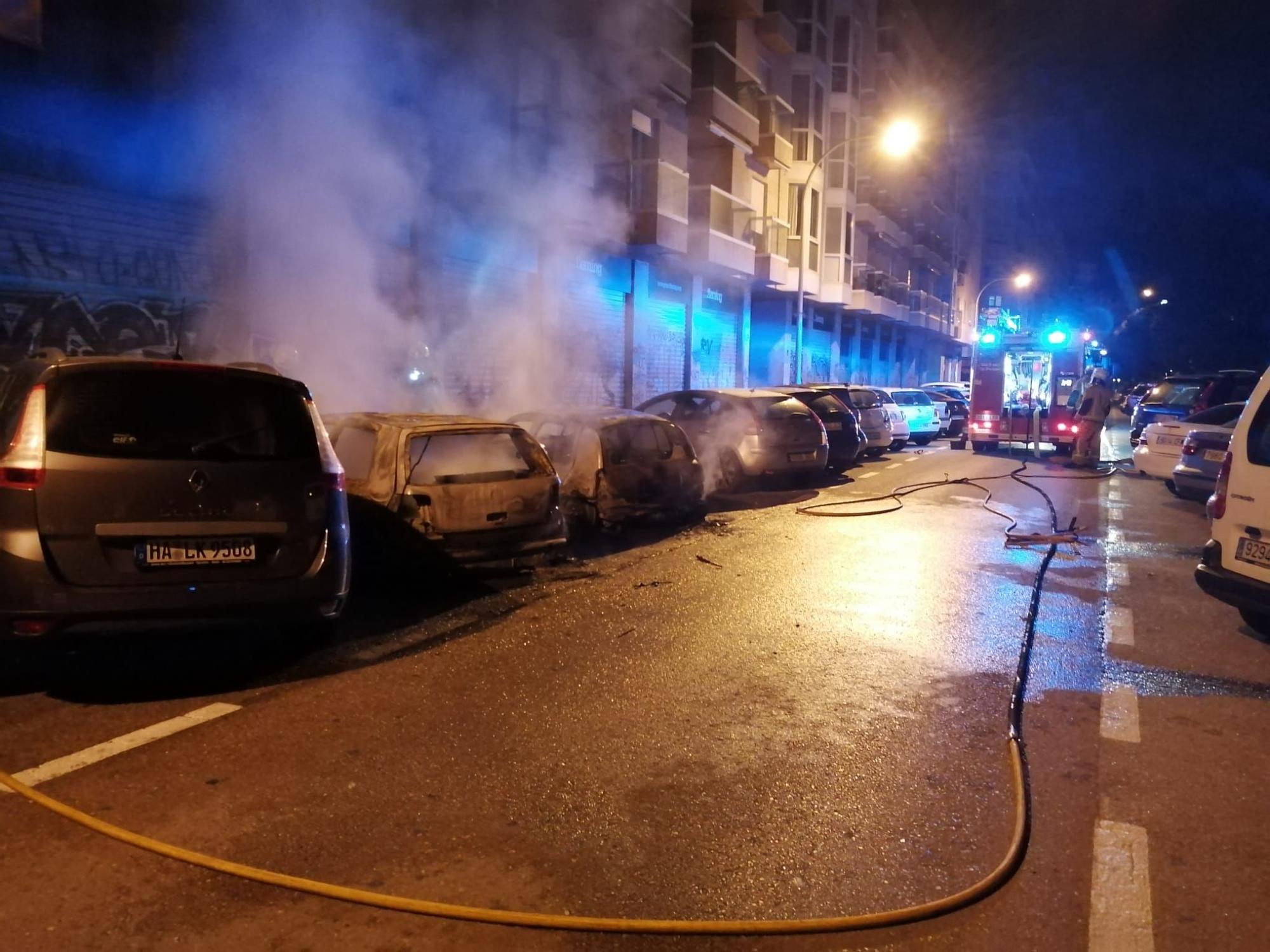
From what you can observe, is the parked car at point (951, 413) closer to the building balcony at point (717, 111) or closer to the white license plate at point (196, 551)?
the building balcony at point (717, 111)

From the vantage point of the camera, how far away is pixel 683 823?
3.19 m

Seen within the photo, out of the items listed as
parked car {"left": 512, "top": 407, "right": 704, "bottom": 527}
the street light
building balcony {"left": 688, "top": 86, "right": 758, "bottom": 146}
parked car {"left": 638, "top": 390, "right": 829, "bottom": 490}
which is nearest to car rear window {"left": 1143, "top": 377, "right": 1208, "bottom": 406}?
parked car {"left": 638, "top": 390, "right": 829, "bottom": 490}

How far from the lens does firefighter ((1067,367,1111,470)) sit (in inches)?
627

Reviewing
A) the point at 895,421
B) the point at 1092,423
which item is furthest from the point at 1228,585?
the point at 895,421

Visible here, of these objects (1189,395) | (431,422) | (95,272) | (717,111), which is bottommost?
(431,422)

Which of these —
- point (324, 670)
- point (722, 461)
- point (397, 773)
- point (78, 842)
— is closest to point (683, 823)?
point (397, 773)

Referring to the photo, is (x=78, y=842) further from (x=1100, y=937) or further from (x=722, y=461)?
(x=722, y=461)

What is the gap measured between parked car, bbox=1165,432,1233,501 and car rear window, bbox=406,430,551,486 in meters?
7.47

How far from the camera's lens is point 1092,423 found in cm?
1605

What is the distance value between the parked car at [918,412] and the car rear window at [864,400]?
316cm

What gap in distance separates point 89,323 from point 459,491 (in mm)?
5532

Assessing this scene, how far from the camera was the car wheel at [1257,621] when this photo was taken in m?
5.57

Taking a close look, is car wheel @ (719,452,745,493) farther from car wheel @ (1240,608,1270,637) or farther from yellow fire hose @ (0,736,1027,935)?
yellow fire hose @ (0,736,1027,935)

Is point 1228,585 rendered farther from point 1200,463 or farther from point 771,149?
point 771,149
